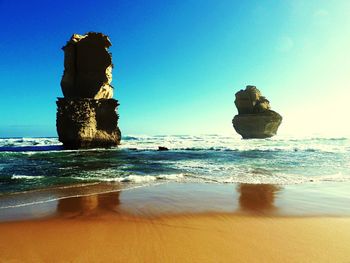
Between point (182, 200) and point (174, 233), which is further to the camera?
point (182, 200)

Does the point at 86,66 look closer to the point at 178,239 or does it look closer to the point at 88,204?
the point at 88,204

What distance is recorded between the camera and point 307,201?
7469 mm

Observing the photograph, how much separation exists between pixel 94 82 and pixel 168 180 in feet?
103

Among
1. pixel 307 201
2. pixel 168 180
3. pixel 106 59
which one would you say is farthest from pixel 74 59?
pixel 307 201

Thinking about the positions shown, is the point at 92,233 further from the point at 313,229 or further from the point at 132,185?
the point at 132,185

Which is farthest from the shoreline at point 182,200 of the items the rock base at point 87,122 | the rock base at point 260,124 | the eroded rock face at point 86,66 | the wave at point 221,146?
the rock base at point 260,124

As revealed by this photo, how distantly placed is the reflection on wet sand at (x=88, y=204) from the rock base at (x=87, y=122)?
28181 millimetres

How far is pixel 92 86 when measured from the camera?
3941cm

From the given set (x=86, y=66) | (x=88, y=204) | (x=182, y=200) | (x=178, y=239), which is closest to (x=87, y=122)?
(x=86, y=66)

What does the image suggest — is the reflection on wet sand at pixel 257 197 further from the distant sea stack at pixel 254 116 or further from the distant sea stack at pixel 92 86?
the distant sea stack at pixel 254 116

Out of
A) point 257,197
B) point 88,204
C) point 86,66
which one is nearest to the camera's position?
point 88,204

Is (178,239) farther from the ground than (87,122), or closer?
closer

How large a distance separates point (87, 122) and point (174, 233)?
107 feet

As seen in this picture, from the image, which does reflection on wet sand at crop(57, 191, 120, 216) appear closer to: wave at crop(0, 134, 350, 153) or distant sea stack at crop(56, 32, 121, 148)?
wave at crop(0, 134, 350, 153)
